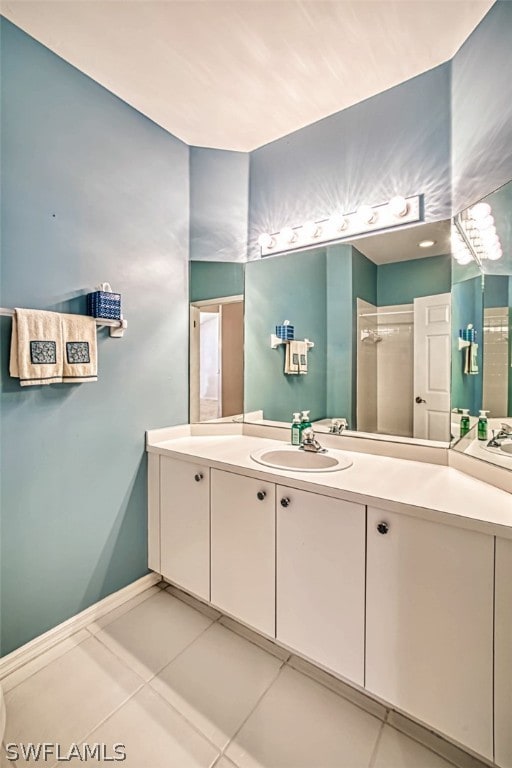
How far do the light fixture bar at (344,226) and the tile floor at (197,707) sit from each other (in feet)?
6.48

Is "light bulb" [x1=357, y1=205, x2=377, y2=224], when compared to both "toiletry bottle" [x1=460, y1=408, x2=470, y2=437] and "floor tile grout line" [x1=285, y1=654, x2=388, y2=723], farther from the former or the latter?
"floor tile grout line" [x1=285, y1=654, x2=388, y2=723]

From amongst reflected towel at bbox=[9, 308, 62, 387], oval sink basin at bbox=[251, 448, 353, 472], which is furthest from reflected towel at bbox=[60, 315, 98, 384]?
oval sink basin at bbox=[251, 448, 353, 472]

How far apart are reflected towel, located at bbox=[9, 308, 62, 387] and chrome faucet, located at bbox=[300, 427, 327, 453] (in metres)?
1.14

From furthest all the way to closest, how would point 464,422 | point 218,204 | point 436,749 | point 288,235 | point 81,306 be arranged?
point 218,204 < point 288,235 < point 81,306 < point 464,422 < point 436,749

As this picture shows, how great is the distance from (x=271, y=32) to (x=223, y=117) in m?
0.51

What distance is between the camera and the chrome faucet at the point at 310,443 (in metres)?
1.66

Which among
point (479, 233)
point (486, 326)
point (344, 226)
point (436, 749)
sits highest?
point (344, 226)

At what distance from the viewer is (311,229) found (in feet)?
6.13

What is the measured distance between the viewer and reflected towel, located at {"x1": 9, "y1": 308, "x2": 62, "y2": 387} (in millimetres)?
1296

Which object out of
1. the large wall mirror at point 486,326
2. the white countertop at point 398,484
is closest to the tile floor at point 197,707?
the white countertop at point 398,484

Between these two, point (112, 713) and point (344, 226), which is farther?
point (344, 226)

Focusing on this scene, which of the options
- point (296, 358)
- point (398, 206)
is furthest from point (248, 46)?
point (296, 358)

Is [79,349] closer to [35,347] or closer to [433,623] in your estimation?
[35,347]

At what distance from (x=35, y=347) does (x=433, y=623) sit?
5.44 ft
